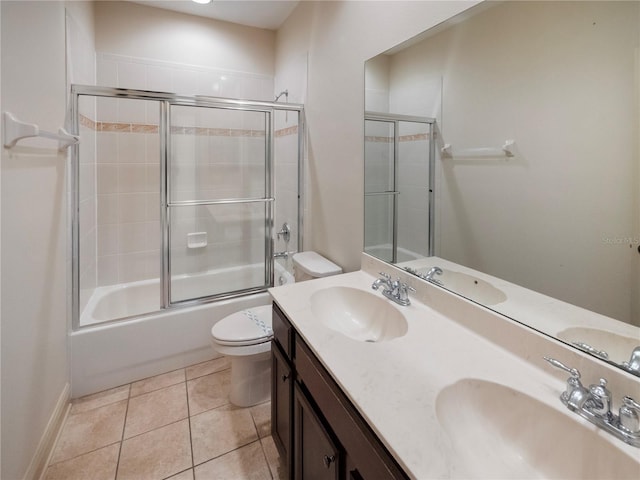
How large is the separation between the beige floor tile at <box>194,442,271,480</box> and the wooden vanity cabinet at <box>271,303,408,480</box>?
19 cm

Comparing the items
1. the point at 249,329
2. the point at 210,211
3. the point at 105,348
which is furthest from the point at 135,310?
the point at 249,329

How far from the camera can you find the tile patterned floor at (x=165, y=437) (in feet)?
4.94

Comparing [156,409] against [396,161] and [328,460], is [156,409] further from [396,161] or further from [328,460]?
[396,161]

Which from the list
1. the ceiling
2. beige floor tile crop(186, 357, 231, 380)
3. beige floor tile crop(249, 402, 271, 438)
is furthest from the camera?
the ceiling

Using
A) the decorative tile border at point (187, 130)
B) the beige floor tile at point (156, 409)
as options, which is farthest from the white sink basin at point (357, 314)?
the decorative tile border at point (187, 130)

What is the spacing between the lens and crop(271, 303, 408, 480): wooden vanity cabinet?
756 mm

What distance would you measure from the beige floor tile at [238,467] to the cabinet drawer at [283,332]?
0.63 m

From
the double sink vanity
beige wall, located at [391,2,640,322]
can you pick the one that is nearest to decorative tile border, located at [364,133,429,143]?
beige wall, located at [391,2,640,322]

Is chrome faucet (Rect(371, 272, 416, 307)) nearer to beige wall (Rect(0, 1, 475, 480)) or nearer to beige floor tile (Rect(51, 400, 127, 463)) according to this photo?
beige wall (Rect(0, 1, 475, 480))

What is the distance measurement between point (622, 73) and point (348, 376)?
1027 mm

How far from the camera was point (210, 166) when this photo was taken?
2805 millimetres

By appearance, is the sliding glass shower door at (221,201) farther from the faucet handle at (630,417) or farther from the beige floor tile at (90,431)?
the faucet handle at (630,417)

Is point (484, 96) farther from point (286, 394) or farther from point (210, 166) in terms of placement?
point (210, 166)

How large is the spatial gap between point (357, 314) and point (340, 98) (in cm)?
134
